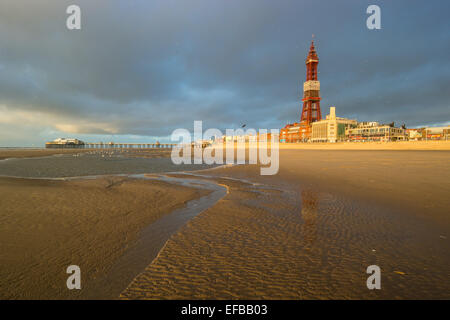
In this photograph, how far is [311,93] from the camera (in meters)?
117

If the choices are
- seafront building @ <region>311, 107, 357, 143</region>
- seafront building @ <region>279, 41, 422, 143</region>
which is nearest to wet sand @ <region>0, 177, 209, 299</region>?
seafront building @ <region>279, 41, 422, 143</region>

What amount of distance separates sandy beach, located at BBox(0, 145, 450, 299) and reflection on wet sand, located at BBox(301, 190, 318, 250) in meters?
0.03

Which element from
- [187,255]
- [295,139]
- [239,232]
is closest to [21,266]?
[187,255]

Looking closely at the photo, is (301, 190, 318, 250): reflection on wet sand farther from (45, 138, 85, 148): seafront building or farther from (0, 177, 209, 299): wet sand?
(45, 138, 85, 148): seafront building

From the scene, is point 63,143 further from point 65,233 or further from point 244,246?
point 244,246

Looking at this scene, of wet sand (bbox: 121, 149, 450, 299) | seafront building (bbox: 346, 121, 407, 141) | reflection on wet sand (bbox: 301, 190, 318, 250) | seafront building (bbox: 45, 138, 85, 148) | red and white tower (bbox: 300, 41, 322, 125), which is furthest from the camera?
seafront building (bbox: 45, 138, 85, 148)

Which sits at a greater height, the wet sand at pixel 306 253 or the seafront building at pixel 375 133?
the seafront building at pixel 375 133

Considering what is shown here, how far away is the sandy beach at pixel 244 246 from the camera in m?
2.62

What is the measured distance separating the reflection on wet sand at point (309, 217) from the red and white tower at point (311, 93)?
119 m

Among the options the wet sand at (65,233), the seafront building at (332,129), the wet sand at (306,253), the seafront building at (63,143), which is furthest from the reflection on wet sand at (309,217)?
the seafront building at (63,143)

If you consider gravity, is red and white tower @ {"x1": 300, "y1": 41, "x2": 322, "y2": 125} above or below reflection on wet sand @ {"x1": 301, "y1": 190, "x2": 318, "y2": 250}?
above

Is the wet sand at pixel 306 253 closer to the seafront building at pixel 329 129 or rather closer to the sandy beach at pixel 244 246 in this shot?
the sandy beach at pixel 244 246

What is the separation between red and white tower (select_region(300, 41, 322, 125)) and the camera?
118 metres

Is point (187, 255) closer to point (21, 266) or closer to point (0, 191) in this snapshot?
point (21, 266)
